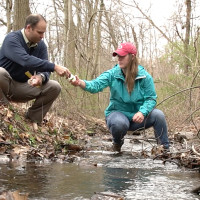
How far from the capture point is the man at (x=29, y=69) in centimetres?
505

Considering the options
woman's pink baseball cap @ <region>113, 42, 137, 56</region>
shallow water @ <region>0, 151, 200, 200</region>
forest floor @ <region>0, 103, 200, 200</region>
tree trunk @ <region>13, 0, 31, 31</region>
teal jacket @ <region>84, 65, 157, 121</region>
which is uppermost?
tree trunk @ <region>13, 0, 31, 31</region>

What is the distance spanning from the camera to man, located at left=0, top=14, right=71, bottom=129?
5047 millimetres

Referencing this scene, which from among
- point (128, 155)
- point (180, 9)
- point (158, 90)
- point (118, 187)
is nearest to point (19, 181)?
point (118, 187)

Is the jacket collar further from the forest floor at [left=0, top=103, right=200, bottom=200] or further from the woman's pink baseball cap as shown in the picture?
the forest floor at [left=0, top=103, right=200, bottom=200]

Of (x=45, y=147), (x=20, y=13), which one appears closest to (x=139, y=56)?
(x=20, y=13)

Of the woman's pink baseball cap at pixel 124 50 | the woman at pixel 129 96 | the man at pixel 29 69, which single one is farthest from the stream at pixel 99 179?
the man at pixel 29 69

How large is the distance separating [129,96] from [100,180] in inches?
86.2

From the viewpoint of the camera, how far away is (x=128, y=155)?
4.72 meters

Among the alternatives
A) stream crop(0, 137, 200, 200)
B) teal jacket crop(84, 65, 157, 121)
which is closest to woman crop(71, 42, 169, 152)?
teal jacket crop(84, 65, 157, 121)

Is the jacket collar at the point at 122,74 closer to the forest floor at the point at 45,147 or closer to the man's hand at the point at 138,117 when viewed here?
the man's hand at the point at 138,117

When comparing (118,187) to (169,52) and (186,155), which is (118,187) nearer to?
(186,155)

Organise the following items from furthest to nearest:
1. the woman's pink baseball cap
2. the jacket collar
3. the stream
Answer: the jacket collar
the woman's pink baseball cap
the stream

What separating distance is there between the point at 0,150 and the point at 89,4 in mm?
10615

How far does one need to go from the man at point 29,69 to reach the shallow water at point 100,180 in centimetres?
164
